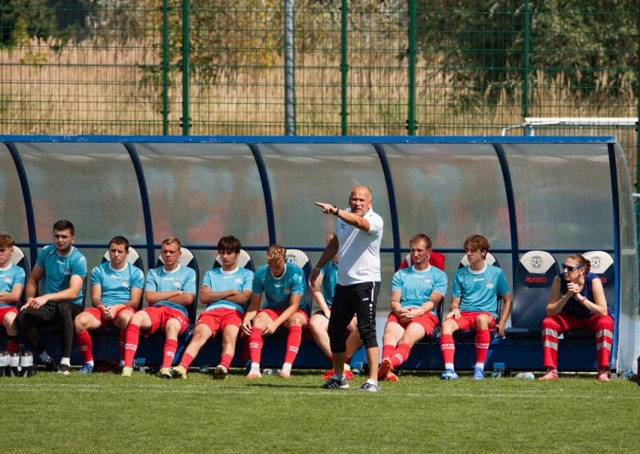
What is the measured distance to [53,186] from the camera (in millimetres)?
12758

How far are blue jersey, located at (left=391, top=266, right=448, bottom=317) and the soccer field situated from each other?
0.89 m

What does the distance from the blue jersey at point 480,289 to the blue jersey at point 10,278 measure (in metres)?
3.92

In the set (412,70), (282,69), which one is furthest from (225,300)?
(412,70)

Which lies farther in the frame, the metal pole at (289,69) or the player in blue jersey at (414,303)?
the metal pole at (289,69)

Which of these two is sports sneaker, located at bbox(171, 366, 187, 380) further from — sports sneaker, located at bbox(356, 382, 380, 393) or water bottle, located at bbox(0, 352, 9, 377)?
sports sneaker, located at bbox(356, 382, 380, 393)

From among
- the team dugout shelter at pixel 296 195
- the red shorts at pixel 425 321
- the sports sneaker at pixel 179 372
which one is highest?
the team dugout shelter at pixel 296 195

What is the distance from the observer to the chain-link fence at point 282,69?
15.7 meters

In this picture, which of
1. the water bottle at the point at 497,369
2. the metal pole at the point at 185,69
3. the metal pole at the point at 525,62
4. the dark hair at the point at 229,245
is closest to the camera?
the water bottle at the point at 497,369

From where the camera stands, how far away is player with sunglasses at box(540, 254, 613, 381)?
1081 cm

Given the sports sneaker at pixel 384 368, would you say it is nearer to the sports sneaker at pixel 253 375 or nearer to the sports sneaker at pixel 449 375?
the sports sneaker at pixel 449 375

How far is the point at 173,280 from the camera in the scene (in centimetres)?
1155

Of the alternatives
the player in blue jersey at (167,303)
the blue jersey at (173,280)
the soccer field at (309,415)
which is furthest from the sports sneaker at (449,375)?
the blue jersey at (173,280)

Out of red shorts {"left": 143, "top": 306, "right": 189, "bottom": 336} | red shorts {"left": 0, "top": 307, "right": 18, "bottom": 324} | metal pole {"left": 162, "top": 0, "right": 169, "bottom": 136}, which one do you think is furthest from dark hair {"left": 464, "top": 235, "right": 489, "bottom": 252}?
metal pole {"left": 162, "top": 0, "right": 169, "bottom": 136}

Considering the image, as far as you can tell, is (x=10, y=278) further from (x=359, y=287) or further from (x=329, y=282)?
(x=359, y=287)
